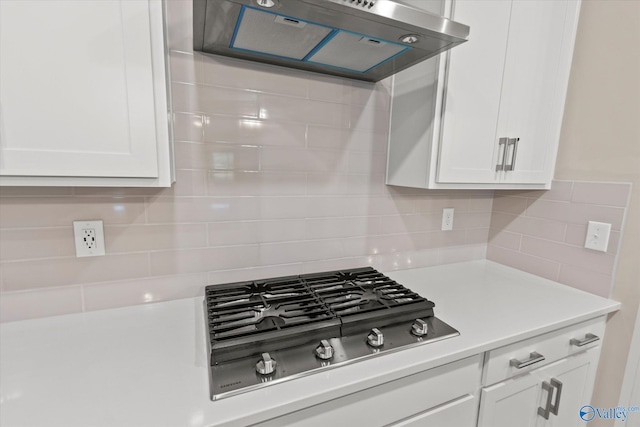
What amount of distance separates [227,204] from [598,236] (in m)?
1.58

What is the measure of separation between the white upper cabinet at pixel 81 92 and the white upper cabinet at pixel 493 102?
93 centimetres

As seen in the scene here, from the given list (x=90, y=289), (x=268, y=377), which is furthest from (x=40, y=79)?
(x=268, y=377)

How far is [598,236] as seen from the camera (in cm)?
133

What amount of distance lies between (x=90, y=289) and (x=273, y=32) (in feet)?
3.46

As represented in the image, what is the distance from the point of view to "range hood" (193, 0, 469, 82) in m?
0.76

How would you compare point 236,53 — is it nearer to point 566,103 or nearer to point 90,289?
point 90,289

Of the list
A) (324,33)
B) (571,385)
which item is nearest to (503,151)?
(324,33)

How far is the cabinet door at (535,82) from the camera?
1.25m

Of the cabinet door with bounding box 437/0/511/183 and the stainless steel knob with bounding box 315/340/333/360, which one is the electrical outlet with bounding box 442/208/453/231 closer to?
the cabinet door with bounding box 437/0/511/183

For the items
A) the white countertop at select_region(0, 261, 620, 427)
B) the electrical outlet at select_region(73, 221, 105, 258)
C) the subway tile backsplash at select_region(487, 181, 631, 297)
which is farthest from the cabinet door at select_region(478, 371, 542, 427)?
the electrical outlet at select_region(73, 221, 105, 258)

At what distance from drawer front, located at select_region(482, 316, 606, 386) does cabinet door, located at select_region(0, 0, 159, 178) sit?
1.24m

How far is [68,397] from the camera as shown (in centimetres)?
69

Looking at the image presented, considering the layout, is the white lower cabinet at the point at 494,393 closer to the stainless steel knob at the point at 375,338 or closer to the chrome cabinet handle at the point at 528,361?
the chrome cabinet handle at the point at 528,361
